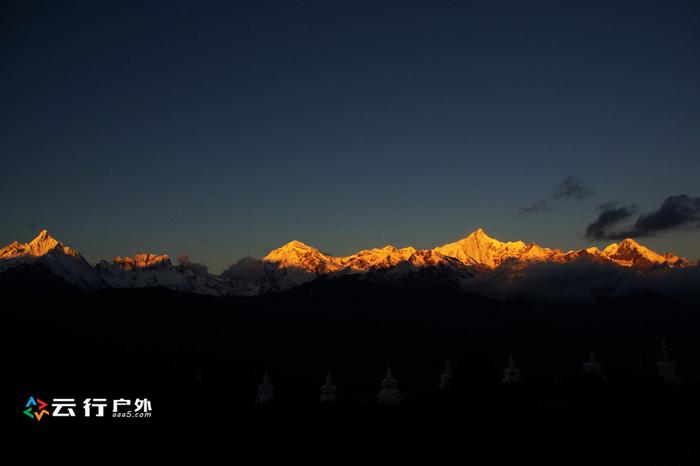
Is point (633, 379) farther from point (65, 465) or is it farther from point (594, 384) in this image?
point (65, 465)

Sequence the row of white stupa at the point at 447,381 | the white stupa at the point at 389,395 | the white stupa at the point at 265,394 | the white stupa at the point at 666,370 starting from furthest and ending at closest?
the white stupa at the point at 265,394
the white stupa at the point at 389,395
the row of white stupa at the point at 447,381
the white stupa at the point at 666,370

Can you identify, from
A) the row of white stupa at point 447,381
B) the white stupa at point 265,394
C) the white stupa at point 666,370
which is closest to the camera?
the white stupa at point 666,370

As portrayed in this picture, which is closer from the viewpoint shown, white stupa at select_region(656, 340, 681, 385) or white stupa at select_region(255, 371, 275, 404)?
white stupa at select_region(656, 340, 681, 385)

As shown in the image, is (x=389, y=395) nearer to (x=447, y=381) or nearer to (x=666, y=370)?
(x=447, y=381)

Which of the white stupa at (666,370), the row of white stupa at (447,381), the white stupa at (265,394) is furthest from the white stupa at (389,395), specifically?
the white stupa at (666,370)

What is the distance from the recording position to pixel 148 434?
92188mm

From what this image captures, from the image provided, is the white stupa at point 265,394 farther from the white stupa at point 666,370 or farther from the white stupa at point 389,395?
the white stupa at point 666,370

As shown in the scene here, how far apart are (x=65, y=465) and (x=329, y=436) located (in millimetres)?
27044

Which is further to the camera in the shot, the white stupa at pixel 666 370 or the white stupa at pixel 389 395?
the white stupa at pixel 389 395

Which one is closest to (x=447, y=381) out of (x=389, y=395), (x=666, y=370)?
(x=389, y=395)

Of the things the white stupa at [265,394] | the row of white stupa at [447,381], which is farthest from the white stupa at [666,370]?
the white stupa at [265,394]

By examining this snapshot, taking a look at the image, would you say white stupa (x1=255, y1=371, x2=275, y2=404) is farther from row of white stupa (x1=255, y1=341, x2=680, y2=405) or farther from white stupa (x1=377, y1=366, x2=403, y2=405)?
white stupa (x1=377, y1=366, x2=403, y2=405)

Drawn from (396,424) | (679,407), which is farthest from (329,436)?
(679,407)

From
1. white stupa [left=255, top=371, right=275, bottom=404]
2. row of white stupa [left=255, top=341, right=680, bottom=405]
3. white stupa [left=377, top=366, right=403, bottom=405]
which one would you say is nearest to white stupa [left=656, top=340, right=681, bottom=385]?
row of white stupa [left=255, top=341, right=680, bottom=405]
